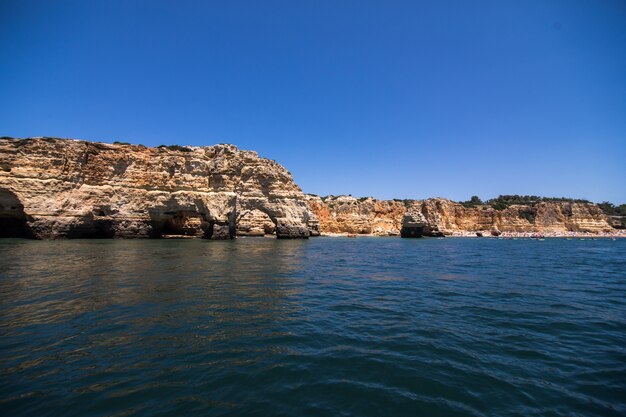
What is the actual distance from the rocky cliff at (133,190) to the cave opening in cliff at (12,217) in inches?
3.1

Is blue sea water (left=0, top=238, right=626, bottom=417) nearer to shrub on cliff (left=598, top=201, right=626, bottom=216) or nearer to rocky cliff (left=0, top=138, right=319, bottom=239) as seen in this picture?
rocky cliff (left=0, top=138, right=319, bottom=239)

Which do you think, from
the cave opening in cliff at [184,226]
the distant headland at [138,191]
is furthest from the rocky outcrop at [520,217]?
the cave opening in cliff at [184,226]

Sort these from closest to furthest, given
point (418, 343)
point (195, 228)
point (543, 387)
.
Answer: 1. point (543, 387)
2. point (418, 343)
3. point (195, 228)

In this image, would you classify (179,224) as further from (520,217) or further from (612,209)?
(612,209)

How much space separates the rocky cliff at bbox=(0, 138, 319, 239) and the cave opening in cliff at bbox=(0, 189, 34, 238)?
0.26 feet

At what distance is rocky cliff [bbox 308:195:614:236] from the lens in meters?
78.1

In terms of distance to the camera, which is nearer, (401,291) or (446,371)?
(446,371)

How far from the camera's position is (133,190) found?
1308 inches

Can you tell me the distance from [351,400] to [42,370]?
4.32 m

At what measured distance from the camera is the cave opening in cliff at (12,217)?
2765 centimetres

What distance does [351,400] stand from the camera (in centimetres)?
368

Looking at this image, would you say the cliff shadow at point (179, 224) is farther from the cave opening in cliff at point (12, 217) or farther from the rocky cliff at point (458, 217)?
the rocky cliff at point (458, 217)

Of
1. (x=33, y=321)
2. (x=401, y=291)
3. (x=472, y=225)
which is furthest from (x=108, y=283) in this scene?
(x=472, y=225)

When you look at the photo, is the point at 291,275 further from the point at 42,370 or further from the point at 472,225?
the point at 472,225
